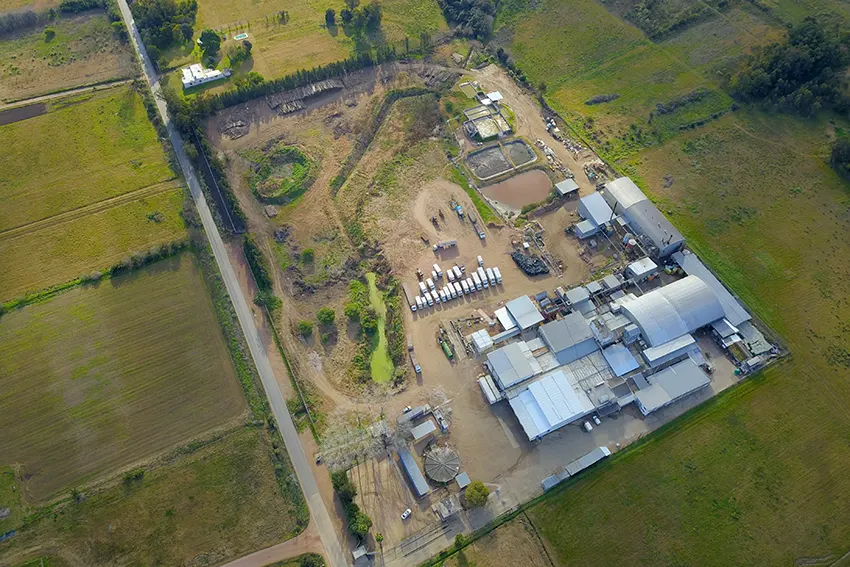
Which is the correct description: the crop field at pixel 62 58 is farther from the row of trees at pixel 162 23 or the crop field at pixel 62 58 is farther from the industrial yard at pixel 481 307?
the industrial yard at pixel 481 307

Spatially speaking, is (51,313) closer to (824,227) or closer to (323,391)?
(323,391)

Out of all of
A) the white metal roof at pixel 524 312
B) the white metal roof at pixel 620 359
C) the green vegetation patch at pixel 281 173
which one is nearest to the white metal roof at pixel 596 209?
the white metal roof at pixel 524 312

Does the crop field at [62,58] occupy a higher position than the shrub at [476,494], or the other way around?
the crop field at [62,58]

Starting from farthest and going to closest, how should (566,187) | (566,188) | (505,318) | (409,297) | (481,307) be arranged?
1. (566,187)
2. (566,188)
3. (409,297)
4. (481,307)
5. (505,318)

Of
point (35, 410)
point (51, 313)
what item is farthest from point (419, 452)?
point (51, 313)

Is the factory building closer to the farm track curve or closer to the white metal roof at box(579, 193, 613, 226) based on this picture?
the white metal roof at box(579, 193, 613, 226)

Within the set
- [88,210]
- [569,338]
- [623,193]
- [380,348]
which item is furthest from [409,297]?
[88,210]

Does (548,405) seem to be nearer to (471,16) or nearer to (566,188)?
(566,188)
